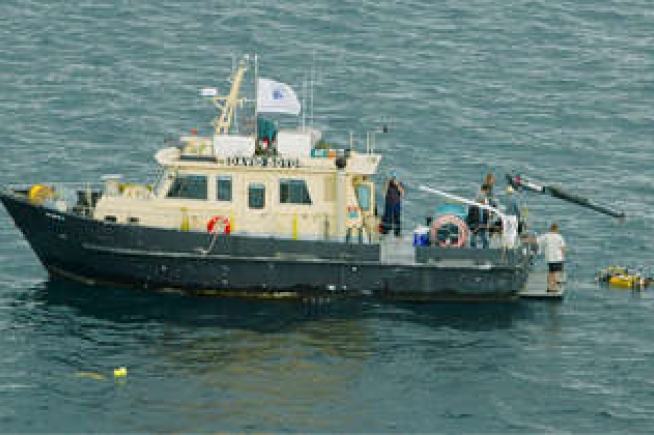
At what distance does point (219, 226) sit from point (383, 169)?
12.1 meters

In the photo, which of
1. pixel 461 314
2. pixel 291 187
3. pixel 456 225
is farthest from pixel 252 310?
pixel 456 225

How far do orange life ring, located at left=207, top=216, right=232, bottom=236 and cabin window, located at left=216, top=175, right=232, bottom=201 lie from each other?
660mm

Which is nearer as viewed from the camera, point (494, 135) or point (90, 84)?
point (494, 135)

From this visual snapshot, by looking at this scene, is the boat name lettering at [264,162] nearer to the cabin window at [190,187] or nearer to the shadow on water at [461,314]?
the cabin window at [190,187]

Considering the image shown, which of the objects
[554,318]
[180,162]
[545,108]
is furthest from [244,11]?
[554,318]

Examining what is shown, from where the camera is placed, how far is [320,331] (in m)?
36.9

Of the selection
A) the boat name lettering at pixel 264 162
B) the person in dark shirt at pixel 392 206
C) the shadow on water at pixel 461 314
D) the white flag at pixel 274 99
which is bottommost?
the shadow on water at pixel 461 314

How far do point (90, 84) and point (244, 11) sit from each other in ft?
35.9

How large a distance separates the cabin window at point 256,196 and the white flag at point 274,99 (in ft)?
7.01

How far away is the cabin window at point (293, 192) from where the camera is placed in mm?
39125

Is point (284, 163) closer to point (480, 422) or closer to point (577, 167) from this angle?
point (480, 422)

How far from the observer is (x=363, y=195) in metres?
39.5

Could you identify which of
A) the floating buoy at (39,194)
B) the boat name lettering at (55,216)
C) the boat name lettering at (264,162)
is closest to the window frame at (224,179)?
the boat name lettering at (264,162)

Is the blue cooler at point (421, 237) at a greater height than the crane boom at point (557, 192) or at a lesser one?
lesser
